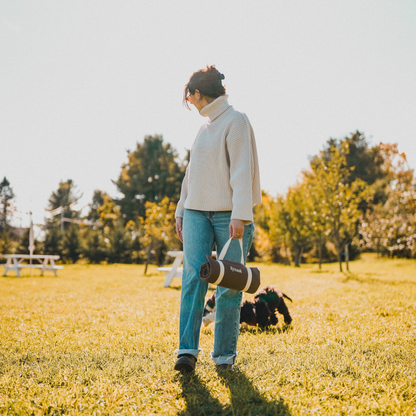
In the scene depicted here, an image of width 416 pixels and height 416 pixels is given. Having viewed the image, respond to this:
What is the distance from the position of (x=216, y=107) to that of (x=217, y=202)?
684 mm

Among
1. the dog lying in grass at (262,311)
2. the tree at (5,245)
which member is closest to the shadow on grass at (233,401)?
the dog lying in grass at (262,311)

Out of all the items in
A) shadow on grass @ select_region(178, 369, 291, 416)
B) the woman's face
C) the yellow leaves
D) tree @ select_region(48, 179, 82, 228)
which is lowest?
shadow on grass @ select_region(178, 369, 291, 416)

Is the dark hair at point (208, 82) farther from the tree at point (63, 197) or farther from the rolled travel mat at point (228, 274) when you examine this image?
the tree at point (63, 197)

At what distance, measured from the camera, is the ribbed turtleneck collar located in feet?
8.93

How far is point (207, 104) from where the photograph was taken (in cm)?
277

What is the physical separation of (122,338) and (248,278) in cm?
171

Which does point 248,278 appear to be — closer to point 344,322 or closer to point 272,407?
point 272,407

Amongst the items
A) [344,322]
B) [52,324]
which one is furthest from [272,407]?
[52,324]

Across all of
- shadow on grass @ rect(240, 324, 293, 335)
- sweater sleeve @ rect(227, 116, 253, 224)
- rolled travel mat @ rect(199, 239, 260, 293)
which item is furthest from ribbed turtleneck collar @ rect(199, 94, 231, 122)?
shadow on grass @ rect(240, 324, 293, 335)

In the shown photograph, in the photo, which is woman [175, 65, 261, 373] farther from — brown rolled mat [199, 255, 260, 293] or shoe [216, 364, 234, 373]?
brown rolled mat [199, 255, 260, 293]

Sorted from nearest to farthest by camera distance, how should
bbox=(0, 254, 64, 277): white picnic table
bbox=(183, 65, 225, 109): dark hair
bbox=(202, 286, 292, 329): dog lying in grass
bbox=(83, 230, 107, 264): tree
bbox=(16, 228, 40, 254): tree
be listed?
bbox=(183, 65, 225, 109): dark hair < bbox=(202, 286, 292, 329): dog lying in grass < bbox=(0, 254, 64, 277): white picnic table < bbox=(16, 228, 40, 254): tree < bbox=(83, 230, 107, 264): tree

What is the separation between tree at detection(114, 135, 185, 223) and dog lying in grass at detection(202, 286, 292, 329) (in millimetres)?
29558

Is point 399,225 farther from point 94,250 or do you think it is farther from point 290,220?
point 94,250

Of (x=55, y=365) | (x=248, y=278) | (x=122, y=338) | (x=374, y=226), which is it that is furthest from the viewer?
(x=374, y=226)
